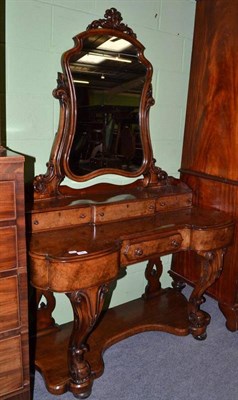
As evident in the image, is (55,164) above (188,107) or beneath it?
beneath

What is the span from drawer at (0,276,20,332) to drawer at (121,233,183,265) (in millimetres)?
596

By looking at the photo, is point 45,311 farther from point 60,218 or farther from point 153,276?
point 153,276

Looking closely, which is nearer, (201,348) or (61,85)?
(61,85)

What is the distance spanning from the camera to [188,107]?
2.62m

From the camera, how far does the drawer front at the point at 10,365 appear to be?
5.16 feet

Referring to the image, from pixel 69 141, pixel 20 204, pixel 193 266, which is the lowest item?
pixel 193 266

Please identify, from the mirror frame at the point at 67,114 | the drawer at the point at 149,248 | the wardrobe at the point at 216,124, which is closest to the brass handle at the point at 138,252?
the drawer at the point at 149,248

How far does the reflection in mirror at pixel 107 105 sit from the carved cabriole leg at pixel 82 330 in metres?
0.78

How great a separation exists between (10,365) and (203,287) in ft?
4.34

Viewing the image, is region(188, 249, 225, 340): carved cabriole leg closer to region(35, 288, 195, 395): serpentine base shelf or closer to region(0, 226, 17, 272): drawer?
A: region(35, 288, 195, 395): serpentine base shelf

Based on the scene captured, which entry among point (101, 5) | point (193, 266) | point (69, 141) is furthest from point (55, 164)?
point (193, 266)

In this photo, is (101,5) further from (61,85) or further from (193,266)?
(193,266)

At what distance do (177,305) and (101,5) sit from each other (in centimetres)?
218

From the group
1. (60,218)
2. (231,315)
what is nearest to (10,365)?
(60,218)
